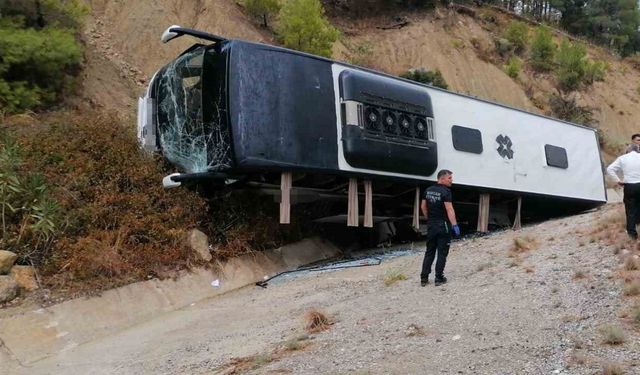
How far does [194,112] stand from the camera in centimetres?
1090

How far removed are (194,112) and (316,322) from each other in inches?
206

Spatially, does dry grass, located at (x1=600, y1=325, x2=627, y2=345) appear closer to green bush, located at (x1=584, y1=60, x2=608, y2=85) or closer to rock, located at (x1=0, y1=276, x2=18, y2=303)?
rock, located at (x1=0, y1=276, x2=18, y2=303)

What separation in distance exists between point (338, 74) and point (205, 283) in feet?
14.1

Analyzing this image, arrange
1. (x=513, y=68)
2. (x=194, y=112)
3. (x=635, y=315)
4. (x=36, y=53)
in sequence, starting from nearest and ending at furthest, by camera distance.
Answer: (x=635, y=315) → (x=194, y=112) → (x=36, y=53) → (x=513, y=68)

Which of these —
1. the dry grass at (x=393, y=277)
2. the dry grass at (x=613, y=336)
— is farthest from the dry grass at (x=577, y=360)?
the dry grass at (x=393, y=277)

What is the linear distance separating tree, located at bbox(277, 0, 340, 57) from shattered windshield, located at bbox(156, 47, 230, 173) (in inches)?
420

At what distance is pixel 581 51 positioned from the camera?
32.0m

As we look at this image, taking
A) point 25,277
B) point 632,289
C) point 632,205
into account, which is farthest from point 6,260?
point 632,205

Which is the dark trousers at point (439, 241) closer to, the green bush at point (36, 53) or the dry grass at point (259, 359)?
the dry grass at point (259, 359)

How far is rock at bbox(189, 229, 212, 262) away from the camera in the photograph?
34.9 ft

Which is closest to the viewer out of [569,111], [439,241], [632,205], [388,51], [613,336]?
[613,336]

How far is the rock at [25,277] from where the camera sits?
29.2 feet

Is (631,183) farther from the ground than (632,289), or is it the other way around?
(631,183)

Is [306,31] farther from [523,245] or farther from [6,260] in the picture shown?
[6,260]
